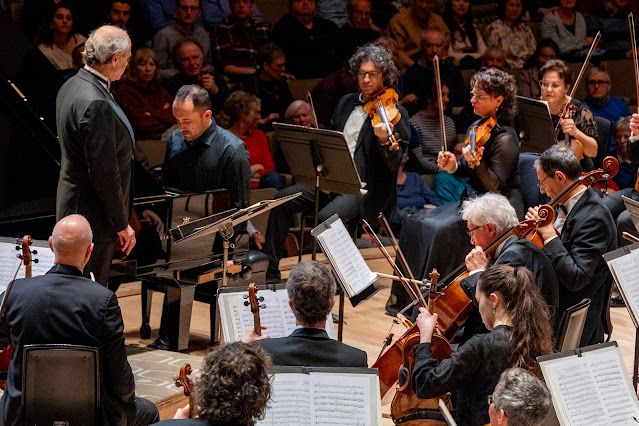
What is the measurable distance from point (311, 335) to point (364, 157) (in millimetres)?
3123

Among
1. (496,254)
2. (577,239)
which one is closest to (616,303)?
(577,239)

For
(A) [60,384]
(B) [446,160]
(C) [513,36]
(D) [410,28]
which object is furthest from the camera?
(C) [513,36]

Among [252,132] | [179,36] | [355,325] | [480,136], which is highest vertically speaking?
[179,36]

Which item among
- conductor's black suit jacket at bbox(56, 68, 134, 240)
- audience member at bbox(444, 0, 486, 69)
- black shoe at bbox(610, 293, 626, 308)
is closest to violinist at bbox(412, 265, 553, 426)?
conductor's black suit jacket at bbox(56, 68, 134, 240)

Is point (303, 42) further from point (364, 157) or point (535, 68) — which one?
point (535, 68)

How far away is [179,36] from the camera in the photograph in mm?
7176

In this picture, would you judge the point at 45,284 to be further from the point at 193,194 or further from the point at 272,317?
the point at 193,194

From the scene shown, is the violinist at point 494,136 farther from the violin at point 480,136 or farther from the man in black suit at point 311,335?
the man in black suit at point 311,335

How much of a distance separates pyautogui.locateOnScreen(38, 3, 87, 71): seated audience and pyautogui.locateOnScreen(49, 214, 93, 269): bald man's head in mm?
3468

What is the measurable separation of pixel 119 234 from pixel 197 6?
3435mm

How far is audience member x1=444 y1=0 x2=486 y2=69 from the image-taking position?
30.7 ft

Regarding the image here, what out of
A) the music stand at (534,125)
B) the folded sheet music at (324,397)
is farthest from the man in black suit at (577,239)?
the folded sheet music at (324,397)

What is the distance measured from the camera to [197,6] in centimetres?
731

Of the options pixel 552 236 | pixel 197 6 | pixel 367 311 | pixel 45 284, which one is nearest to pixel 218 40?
pixel 197 6
